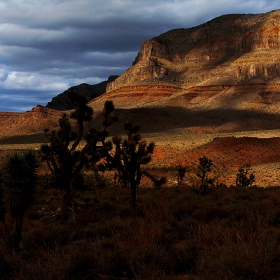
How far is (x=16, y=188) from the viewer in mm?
7180

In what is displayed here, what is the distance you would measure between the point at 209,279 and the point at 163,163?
34.0 m

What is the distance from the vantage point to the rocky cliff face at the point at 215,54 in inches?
4606

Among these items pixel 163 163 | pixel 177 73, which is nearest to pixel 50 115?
pixel 177 73

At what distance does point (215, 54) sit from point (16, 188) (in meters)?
142

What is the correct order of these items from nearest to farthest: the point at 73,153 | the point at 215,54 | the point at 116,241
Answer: the point at 116,241 → the point at 73,153 → the point at 215,54

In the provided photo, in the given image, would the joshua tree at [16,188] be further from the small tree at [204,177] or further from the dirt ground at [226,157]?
the dirt ground at [226,157]

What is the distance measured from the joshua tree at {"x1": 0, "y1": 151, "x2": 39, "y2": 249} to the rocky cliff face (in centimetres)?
11225

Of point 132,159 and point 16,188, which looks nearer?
point 16,188

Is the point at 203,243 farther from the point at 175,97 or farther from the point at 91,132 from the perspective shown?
the point at 175,97

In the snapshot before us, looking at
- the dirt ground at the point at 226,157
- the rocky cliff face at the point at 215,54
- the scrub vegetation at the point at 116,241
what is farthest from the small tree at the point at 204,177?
the rocky cliff face at the point at 215,54

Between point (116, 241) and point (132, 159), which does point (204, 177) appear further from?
point (116, 241)

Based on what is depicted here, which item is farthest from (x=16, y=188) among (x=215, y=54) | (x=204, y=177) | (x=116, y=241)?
(x=215, y=54)

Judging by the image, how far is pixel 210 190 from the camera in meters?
18.8

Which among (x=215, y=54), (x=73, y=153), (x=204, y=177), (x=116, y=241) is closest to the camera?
(x=116, y=241)
